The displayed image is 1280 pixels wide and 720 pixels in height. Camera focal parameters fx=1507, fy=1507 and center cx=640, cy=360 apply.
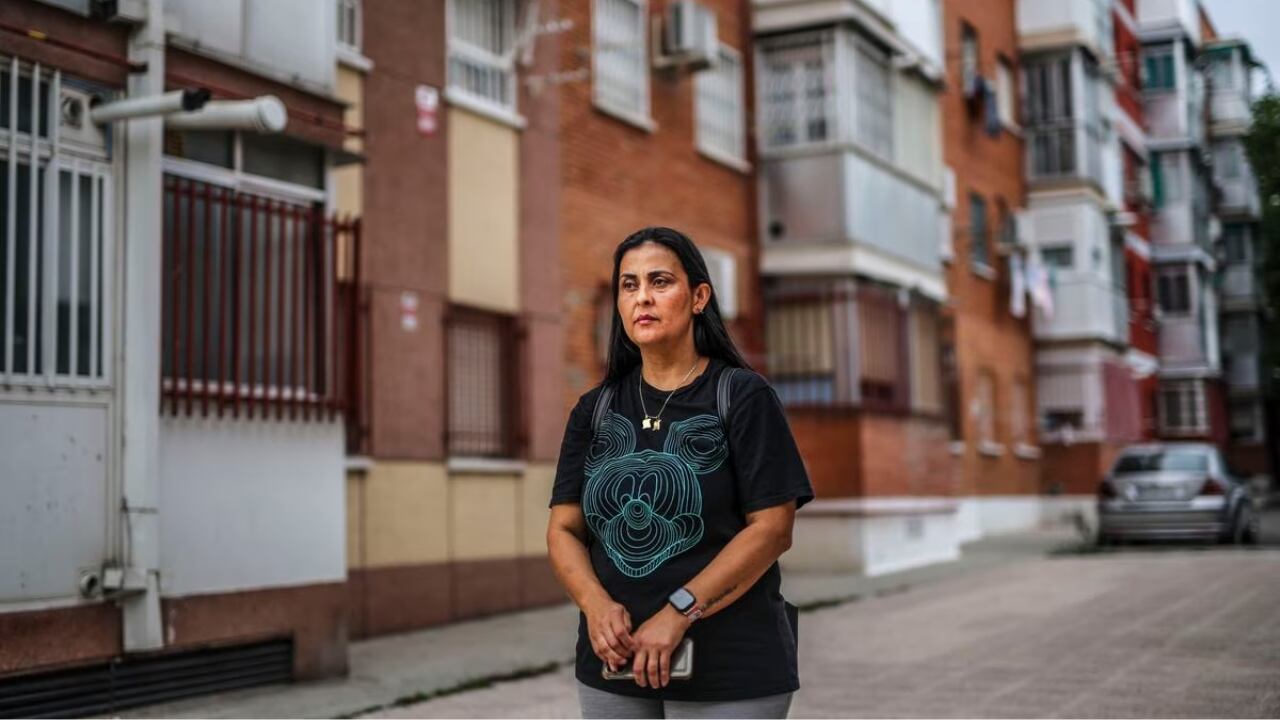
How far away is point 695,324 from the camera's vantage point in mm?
3633

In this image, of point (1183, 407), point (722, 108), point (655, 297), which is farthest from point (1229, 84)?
point (655, 297)

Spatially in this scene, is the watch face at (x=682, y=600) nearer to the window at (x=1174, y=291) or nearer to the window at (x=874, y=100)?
the window at (x=874, y=100)

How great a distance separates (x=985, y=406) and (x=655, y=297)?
83.7ft

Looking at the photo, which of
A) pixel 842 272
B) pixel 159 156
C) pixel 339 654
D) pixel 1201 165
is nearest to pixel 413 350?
pixel 339 654

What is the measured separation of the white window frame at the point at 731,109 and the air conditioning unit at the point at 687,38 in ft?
2.93

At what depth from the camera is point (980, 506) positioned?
27062 mm

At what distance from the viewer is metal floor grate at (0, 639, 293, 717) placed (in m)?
7.61

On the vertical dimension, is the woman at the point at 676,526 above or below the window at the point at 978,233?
below

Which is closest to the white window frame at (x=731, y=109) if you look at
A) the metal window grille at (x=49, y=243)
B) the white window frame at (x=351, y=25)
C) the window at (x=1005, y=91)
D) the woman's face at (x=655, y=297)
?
the white window frame at (x=351, y=25)

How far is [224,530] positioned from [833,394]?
11.8 metres

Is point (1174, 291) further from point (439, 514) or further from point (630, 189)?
point (439, 514)

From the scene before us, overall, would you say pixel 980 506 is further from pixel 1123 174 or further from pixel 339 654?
pixel 339 654

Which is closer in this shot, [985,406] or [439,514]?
[439,514]

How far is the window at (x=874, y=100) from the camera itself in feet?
65.8
